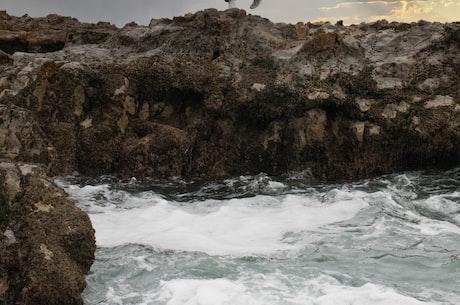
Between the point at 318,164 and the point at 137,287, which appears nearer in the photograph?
the point at 137,287

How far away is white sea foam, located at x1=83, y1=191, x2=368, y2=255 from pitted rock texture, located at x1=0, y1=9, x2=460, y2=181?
7.32 ft

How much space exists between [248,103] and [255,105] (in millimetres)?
172

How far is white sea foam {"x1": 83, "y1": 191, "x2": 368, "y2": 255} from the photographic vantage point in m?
8.55

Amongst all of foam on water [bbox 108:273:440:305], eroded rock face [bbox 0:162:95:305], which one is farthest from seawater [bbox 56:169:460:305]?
eroded rock face [bbox 0:162:95:305]

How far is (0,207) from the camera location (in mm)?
6613

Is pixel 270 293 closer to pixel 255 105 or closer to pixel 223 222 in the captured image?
pixel 223 222

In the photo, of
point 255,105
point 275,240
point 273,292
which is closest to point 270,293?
point 273,292

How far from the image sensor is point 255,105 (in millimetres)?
13750

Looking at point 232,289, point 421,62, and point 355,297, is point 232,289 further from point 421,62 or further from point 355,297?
point 421,62

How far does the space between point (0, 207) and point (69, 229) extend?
82cm

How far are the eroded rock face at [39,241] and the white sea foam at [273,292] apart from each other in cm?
100

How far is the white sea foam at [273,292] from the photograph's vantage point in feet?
20.6

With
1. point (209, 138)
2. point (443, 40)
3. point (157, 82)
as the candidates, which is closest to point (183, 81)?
point (157, 82)

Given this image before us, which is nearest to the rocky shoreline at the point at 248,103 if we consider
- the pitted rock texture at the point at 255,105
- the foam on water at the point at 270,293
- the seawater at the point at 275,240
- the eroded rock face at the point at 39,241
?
the pitted rock texture at the point at 255,105
